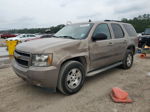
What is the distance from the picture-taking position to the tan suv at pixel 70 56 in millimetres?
2971

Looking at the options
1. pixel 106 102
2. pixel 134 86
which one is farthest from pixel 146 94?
pixel 106 102

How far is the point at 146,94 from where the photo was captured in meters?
3.47

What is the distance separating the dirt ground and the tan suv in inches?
13.8

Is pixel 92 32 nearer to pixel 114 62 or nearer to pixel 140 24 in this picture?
pixel 114 62

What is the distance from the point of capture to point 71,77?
11.3 feet

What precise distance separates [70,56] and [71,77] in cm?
55

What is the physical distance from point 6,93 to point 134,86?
360cm

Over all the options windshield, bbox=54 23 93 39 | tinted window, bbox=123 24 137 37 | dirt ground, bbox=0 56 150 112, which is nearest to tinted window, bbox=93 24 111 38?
windshield, bbox=54 23 93 39

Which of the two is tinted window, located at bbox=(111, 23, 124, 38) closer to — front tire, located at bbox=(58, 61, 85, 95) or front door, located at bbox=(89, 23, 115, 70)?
front door, located at bbox=(89, 23, 115, 70)

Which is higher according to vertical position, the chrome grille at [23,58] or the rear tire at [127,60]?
the chrome grille at [23,58]

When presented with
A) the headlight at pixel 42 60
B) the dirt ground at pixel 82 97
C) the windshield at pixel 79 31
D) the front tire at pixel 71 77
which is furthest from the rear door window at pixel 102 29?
the headlight at pixel 42 60

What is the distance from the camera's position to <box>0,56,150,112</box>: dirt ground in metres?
2.92

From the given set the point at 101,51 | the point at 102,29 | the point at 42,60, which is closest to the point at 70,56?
the point at 42,60

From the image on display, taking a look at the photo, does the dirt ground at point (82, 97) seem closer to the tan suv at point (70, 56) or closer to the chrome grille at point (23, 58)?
the tan suv at point (70, 56)
